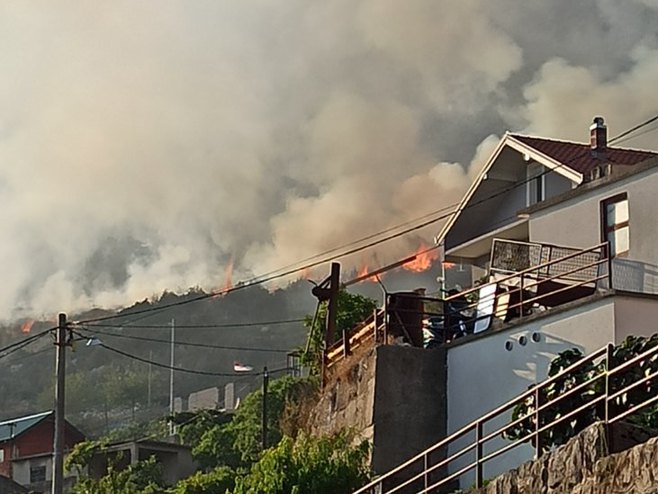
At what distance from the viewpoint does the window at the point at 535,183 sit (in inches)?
1457

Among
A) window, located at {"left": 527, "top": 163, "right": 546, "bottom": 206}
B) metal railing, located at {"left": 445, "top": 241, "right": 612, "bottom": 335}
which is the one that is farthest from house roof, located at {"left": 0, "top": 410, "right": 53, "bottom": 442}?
metal railing, located at {"left": 445, "top": 241, "right": 612, "bottom": 335}

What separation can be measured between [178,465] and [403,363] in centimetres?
3061

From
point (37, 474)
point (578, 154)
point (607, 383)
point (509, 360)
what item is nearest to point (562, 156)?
point (578, 154)

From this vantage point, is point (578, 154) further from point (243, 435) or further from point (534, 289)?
point (243, 435)

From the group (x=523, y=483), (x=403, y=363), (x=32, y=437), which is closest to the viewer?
(x=523, y=483)

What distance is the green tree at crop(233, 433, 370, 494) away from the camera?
23.6m

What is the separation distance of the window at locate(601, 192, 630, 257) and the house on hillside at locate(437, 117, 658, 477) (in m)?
0.02

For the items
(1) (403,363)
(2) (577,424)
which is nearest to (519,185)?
(1) (403,363)

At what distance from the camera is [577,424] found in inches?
683

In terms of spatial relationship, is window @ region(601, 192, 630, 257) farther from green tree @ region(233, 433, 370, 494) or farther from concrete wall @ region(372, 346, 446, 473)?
green tree @ region(233, 433, 370, 494)

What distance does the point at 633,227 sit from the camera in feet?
Answer: 94.7

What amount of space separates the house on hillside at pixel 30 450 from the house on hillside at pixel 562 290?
36.1 meters

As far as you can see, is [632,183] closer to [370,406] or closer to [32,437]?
[370,406]

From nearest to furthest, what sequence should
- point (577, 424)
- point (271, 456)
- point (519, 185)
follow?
point (577, 424) → point (271, 456) → point (519, 185)
